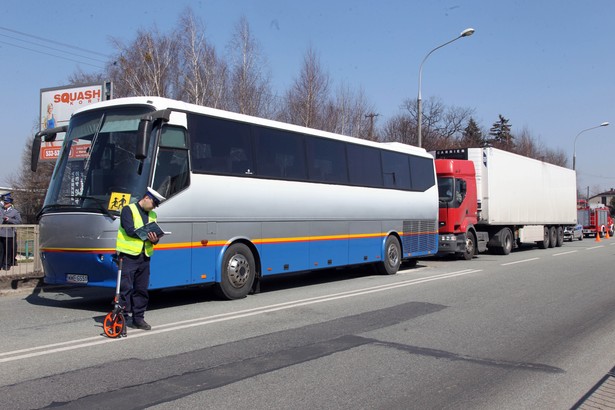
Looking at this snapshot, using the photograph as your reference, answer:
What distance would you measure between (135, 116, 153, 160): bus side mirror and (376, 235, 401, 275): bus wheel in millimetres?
8167

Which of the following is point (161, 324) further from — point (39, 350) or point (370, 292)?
point (370, 292)

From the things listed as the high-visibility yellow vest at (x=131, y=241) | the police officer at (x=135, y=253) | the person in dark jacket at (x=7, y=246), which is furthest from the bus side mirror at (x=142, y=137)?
the person in dark jacket at (x=7, y=246)

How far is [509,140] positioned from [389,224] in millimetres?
70273

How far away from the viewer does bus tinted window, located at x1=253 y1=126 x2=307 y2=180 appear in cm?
1101

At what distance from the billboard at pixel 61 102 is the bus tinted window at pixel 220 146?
750 centimetres

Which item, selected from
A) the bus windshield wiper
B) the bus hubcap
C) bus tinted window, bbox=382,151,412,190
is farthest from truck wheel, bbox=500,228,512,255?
the bus windshield wiper

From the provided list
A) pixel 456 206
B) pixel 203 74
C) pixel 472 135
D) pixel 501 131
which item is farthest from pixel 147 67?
pixel 501 131

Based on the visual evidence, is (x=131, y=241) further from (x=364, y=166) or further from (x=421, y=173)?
(x=421, y=173)

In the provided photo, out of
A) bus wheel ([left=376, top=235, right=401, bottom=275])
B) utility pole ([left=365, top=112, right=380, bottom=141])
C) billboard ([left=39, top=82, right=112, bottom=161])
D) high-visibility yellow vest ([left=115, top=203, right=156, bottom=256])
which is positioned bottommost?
bus wheel ([left=376, top=235, right=401, bottom=275])

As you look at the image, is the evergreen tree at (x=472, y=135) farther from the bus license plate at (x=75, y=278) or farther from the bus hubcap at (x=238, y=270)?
the bus license plate at (x=75, y=278)

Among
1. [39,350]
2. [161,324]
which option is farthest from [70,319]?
[39,350]

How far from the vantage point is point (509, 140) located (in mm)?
79312

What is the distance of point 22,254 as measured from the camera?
12.7 metres

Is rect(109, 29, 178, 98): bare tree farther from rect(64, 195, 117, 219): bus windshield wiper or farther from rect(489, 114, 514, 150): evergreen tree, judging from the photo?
rect(489, 114, 514, 150): evergreen tree
